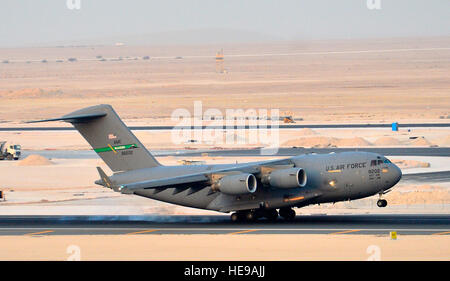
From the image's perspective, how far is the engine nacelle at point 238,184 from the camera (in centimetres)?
3662

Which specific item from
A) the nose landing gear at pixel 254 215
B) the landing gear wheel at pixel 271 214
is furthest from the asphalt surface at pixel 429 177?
the nose landing gear at pixel 254 215

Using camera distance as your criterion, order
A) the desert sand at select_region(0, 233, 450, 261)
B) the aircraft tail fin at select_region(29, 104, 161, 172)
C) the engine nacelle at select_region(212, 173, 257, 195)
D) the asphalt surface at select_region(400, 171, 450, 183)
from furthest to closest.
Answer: the asphalt surface at select_region(400, 171, 450, 183), the aircraft tail fin at select_region(29, 104, 161, 172), the engine nacelle at select_region(212, 173, 257, 195), the desert sand at select_region(0, 233, 450, 261)

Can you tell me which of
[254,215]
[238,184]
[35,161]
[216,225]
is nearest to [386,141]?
[35,161]

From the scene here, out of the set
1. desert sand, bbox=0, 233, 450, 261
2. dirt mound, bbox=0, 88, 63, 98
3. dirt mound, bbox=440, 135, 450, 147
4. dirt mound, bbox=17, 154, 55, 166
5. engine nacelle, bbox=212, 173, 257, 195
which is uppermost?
dirt mound, bbox=0, 88, 63, 98

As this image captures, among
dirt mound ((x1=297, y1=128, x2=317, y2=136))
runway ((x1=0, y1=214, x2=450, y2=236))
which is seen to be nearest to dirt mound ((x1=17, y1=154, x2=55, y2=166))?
runway ((x1=0, y1=214, x2=450, y2=236))

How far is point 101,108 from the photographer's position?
40.3 meters

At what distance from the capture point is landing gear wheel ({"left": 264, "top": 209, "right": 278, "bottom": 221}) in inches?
1541

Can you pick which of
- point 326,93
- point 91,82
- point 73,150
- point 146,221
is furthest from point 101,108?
point 91,82

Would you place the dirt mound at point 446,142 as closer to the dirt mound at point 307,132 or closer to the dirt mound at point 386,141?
the dirt mound at point 386,141

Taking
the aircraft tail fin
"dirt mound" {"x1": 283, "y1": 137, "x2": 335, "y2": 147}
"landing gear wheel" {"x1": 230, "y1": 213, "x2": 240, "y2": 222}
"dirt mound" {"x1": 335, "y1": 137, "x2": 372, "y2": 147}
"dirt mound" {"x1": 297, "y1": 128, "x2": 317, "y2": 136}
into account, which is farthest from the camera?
"dirt mound" {"x1": 297, "y1": 128, "x2": 317, "y2": 136}

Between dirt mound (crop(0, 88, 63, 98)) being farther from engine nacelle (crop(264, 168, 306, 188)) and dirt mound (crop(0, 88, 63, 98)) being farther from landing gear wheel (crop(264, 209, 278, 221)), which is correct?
engine nacelle (crop(264, 168, 306, 188))

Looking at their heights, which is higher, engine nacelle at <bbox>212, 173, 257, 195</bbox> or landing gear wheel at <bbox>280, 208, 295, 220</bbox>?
engine nacelle at <bbox>212, 173, 257, 195</bbox>

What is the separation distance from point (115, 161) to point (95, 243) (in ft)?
26.7

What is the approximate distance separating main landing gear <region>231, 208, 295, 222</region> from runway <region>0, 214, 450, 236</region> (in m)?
0.32
